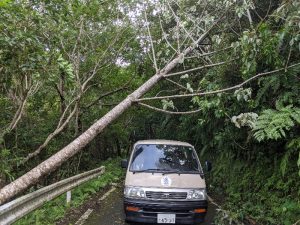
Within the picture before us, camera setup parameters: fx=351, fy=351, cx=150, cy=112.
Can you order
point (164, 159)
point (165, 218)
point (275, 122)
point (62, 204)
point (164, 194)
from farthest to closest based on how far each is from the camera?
point (62, 204)
point (164, 159)
point (164, 194)
point (165, 218)
point (275, 122)

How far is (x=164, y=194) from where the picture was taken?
703 cm

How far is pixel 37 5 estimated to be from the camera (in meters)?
7.75

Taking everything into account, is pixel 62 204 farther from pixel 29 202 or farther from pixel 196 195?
pixel 196 195

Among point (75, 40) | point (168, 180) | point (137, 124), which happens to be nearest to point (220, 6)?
point (75, 40)

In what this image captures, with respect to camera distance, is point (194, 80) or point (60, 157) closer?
point (60, 157)

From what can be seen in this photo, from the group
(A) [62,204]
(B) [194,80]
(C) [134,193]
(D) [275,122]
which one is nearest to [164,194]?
(C) [134,193]

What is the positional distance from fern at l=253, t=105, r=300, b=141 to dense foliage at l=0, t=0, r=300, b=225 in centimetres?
2

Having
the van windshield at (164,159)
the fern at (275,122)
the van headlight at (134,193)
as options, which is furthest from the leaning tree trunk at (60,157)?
the fern at (275,122)

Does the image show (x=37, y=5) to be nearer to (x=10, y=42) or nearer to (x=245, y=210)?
(x=10, y=42)

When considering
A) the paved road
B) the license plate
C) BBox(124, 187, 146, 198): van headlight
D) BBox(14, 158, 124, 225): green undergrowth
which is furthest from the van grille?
BBox(14, 158, 124, 225): green undergrowth

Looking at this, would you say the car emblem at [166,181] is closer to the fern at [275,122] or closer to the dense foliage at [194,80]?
the dense foliage at [194,80]

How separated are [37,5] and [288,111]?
5.72 metres

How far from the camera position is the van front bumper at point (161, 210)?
690 cm

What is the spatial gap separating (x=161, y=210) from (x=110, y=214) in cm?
215
